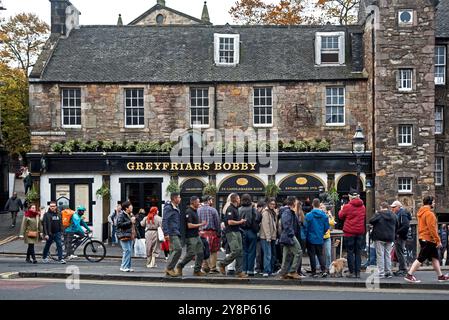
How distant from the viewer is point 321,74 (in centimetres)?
3198

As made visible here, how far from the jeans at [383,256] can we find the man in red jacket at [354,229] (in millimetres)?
494

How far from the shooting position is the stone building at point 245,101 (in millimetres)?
30156

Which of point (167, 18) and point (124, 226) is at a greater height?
point (167, 18)

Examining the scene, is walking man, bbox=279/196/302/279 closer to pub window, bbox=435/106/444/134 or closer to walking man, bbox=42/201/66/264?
walking man, bbox=42/201/66/264

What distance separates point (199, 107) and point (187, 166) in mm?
3038

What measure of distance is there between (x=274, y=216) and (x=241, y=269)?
158cm

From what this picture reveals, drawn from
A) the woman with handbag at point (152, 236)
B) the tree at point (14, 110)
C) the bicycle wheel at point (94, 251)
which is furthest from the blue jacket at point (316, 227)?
the tree at point (14, 110)

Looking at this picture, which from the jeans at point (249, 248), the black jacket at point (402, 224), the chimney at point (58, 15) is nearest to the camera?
the jeans at point (249, 248)

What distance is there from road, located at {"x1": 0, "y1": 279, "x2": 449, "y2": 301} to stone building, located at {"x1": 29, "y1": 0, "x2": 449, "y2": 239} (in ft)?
46.6

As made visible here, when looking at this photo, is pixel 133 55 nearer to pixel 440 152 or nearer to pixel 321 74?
pixel 321 74

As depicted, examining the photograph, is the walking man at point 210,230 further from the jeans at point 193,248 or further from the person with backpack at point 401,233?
the person with backpack at point 401,233

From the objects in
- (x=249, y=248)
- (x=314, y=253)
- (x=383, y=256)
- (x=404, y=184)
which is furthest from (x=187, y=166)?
(x=383, y=256)

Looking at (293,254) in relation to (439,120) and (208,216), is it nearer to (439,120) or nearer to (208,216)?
(208,216)

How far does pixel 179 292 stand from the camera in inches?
590
